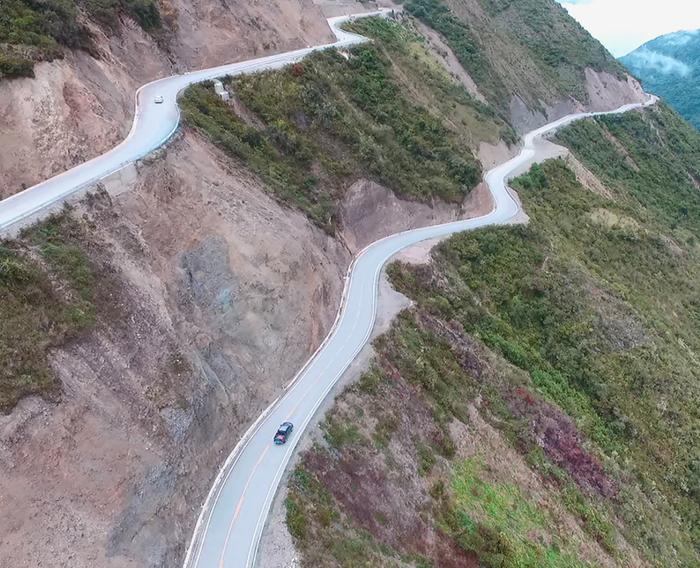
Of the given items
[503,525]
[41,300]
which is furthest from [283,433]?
[503,525]

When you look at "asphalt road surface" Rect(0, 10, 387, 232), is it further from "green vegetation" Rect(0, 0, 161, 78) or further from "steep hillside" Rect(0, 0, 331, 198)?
"green vegetation" Rect(0, 0, 161, 78)

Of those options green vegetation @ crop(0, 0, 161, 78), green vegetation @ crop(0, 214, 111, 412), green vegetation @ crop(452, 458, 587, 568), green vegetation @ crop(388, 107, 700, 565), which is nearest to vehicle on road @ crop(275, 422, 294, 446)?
green vegetation @ crop(452, 458, 587, 568)

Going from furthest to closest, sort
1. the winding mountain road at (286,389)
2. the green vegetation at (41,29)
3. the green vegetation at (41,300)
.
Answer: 1. the green vegetation at (41,29)
2. the winding mountain road at (286,389)
3. the green vegetation at (41,300)

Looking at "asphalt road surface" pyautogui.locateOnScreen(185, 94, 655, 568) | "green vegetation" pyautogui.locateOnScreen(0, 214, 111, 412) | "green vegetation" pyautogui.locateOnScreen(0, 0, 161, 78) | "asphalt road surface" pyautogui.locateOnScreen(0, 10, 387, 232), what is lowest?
"asphalt road surface" pyautogui.locateOnScreen(185, 94, 655, 568)

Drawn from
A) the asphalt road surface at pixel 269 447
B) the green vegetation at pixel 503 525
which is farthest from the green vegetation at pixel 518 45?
the green vegetation at pixel 503 525

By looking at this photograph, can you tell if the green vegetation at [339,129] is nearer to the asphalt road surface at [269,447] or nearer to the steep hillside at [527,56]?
the asphalt road surface at [269,447]
